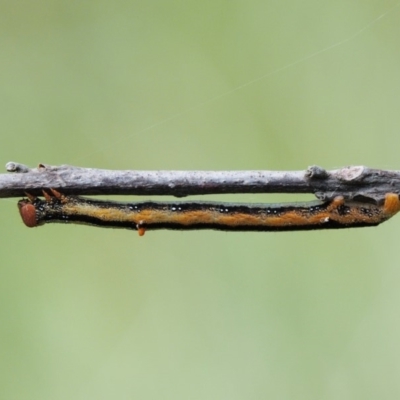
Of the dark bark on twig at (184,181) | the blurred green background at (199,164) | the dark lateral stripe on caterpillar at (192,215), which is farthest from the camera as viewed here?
the blurred green background at (199,164)

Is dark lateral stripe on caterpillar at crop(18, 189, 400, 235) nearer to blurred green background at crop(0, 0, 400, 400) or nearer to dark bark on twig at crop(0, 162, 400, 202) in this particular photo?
dark bark on twig at crop(0, 162, 400, 202)

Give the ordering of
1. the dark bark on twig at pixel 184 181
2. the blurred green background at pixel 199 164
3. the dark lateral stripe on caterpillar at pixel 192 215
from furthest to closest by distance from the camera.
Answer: the blurred green background at pixel 199 164 < the dark lateral stripe on caterpillar at pixel 192 215 < the dark bark on twig at pixel 184 181

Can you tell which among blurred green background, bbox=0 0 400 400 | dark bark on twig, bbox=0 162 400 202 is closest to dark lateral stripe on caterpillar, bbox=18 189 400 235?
dark bark on twig, bbox=0 162 400 202

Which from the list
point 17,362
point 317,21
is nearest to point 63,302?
point 17,362

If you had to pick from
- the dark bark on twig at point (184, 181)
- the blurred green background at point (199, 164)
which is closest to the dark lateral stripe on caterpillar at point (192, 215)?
the dark bark on twig at point (184, 181)

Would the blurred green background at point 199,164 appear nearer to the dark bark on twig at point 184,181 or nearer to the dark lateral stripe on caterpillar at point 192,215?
the dark lateral stripe on caterpillar at point 192,215

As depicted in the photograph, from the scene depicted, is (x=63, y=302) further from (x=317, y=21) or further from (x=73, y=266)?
(x=317, y=21)
